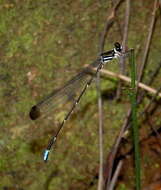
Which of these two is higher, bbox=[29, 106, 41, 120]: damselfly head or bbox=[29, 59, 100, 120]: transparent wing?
bbox=[29, 59, 100, 120]: transparent wing

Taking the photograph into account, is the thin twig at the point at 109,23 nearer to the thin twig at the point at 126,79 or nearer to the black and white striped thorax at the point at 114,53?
the thin twig at the point at 126,79

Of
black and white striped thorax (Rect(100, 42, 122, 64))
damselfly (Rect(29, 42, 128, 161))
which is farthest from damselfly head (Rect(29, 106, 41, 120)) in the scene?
black and white striped thorax (Rect(100, 42, 122, 64))

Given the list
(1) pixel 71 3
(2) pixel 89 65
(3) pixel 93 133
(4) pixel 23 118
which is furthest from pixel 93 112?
(1) pixel 71 3

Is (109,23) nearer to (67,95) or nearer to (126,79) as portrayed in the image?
(126,79)

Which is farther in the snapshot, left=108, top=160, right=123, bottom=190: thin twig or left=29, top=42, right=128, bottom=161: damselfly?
left=108, top=160, right=123, bottom=190: thin twig

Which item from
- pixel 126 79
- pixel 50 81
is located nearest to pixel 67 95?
pixel 50 81

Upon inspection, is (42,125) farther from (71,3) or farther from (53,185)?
(71,3)

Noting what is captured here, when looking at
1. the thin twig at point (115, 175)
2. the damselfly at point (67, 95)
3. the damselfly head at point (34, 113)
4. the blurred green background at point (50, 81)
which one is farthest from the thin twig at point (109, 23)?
the thin twig at point (115, 175)

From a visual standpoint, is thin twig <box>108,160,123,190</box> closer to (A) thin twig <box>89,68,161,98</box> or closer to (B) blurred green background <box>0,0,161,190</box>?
(B) blurred green background <box>0,0,161,190</box>
